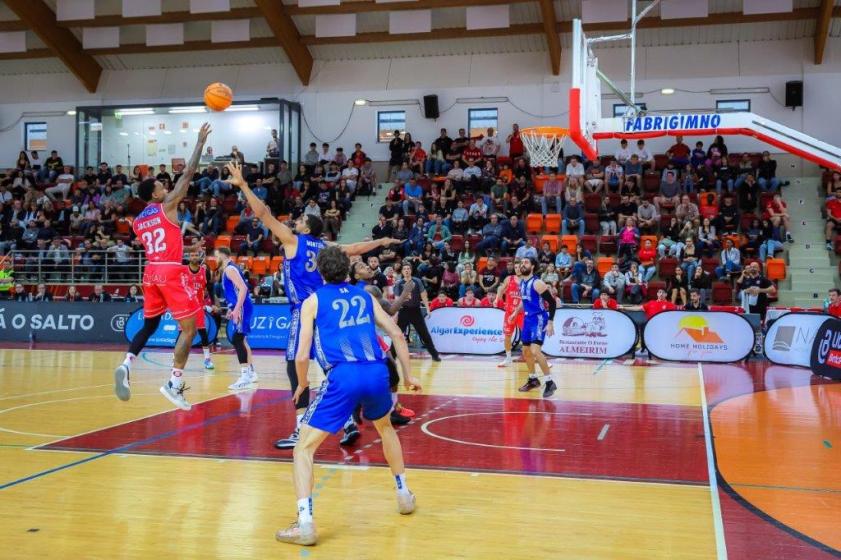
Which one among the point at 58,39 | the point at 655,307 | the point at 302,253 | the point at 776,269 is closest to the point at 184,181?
the point at 302,253

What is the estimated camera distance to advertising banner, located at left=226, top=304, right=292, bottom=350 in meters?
18.3

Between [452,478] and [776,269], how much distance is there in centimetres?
1590

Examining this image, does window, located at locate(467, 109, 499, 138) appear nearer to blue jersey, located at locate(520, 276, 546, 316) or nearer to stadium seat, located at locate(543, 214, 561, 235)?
stadium seat, located at locate(543, 214, 561, 235)

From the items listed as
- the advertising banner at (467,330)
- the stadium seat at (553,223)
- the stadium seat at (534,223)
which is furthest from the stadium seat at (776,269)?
the advertising banner at (467,330)

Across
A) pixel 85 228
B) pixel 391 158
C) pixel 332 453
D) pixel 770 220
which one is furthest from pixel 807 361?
pixel 85 228

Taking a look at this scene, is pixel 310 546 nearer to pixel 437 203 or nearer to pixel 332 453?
pixel 332 453

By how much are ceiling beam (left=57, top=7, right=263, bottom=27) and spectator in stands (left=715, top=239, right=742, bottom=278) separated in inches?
601

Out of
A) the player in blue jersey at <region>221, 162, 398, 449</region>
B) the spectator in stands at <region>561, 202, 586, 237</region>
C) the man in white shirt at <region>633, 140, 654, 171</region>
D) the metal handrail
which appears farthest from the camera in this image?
the man in white shirt at <region>633, 140, 654, 171</region>

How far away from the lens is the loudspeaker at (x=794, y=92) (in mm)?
24188

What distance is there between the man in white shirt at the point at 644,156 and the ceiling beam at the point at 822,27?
5612 millimetres

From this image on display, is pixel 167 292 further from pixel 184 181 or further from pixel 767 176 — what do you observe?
pixel 767 176

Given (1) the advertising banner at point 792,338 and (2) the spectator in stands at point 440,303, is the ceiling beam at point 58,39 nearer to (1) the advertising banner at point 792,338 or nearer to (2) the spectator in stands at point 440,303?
(2) the spectator in stands at point 440,303

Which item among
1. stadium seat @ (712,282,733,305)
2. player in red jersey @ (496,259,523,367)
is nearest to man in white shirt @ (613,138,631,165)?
stadium seat @ (712,282,733,305)

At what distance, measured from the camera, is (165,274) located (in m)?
7.76
